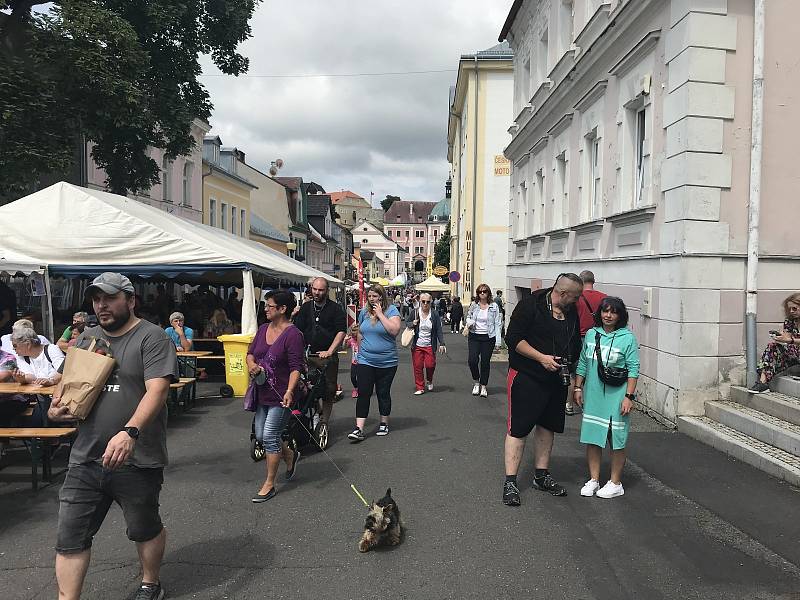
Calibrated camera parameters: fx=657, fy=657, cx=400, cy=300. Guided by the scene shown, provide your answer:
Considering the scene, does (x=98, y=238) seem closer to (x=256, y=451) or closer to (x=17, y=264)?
(x=17, y=264)

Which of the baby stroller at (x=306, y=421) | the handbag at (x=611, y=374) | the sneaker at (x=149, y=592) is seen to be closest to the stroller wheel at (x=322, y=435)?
the baby stroller at (x=306, y=421)

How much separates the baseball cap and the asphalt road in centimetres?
173

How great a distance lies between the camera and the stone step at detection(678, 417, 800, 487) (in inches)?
229

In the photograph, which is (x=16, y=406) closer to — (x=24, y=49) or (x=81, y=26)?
(x=81, y=26)

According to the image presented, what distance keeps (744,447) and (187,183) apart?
1093 inches

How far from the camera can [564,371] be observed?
514 cm

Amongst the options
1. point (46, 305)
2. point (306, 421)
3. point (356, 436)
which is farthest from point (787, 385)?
point (46, 305)

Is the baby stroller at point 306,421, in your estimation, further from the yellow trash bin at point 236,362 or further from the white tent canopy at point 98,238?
the white tent canopy at point 98,238

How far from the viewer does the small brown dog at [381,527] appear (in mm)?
4250

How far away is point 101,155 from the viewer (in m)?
17.2

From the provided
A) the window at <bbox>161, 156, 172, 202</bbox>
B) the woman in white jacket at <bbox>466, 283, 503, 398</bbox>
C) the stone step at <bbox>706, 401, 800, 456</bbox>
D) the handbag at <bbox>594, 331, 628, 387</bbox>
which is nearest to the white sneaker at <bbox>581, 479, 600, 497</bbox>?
the handbag at <bbox>594, 331, 628, 387</bbox>

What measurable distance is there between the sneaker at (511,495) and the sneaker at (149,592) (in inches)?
106

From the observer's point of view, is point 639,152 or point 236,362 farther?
point 236,362

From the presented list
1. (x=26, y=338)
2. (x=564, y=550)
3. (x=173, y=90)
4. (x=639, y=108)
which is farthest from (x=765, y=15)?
(x=173, y=90)
